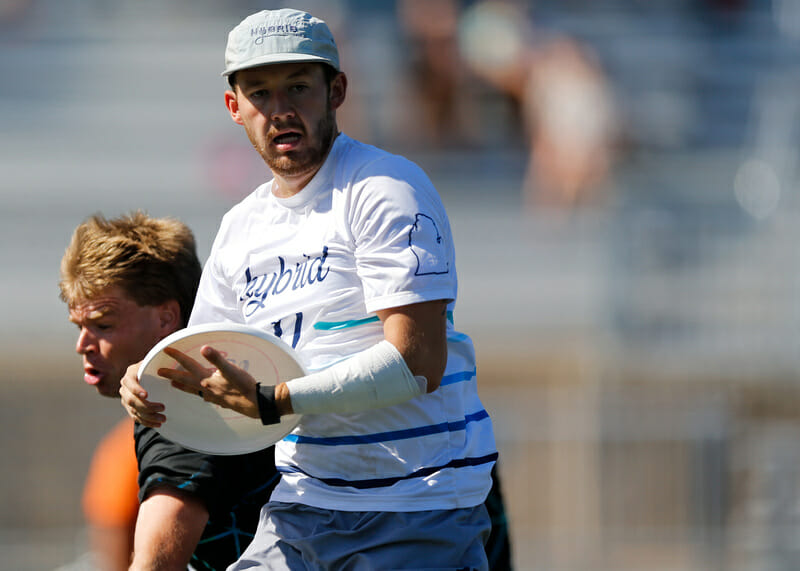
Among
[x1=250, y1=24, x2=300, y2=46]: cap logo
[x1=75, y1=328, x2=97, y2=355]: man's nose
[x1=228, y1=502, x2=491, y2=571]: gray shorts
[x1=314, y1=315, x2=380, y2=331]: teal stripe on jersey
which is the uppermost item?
[x1=250, y1=24, x2=300, y2=46]: cap logo

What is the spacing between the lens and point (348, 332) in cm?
288

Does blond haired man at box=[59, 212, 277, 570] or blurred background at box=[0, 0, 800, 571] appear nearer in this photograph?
blond haired man at box=[59, 212, 277, 570]

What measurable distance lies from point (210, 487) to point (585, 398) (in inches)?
225

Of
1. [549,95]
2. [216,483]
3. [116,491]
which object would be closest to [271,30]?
[216,483]

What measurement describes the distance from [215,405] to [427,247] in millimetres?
706

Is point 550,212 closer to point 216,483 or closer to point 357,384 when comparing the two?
point 216,483

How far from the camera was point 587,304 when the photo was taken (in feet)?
31.5

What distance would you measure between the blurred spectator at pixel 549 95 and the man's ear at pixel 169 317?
273 inches

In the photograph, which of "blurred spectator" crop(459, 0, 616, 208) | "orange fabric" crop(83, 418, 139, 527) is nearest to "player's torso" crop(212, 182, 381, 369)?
"orange fabric" crop(83, 418, 139, 527)

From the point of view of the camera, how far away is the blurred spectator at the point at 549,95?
10164mm

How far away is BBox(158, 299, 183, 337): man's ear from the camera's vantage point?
11.5 ft

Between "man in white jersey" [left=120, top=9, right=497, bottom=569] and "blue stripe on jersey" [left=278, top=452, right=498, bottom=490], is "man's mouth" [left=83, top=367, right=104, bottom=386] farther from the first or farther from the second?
"blue stripe on jersey" [left=278, top=452, right=498, bottom=490]

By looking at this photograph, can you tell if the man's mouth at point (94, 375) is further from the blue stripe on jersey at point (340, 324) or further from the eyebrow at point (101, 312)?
the blue stripe on jersey at point (340, 324)

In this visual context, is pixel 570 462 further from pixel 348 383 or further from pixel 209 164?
pixel 348 383
